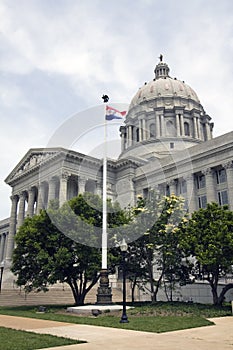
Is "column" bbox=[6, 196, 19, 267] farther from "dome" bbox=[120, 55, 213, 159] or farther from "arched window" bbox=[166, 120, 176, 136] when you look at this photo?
"arched window" bbox=[166, 120, 176, 136]

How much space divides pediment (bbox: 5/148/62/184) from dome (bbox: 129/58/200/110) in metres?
30.9

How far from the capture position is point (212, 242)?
75.6 feet

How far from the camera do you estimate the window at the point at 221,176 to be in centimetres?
4369

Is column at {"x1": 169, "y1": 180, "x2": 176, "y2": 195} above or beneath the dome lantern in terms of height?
beneath

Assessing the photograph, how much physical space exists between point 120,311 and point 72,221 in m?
9.01

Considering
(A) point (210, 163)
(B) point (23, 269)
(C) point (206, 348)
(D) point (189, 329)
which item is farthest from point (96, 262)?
(A) point (210, 163)

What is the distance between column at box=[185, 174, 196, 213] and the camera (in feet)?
146

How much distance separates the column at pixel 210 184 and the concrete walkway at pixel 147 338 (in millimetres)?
29578

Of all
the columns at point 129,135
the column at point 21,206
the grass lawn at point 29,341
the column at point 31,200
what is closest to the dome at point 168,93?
the columns at point 129,135

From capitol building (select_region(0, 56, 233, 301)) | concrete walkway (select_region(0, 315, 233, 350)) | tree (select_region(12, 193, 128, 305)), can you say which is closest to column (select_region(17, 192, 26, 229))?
capitol building (select_region(0, 56, 233, 301))

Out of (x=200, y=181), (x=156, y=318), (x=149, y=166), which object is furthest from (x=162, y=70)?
(x=156, y=318)

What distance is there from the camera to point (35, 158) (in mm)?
55125

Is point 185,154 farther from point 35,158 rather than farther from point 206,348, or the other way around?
point 206,348

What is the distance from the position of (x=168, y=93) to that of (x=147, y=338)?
70309 millimetres
